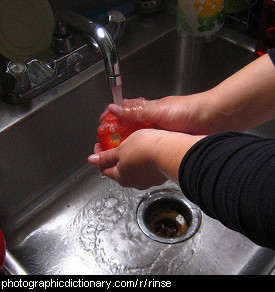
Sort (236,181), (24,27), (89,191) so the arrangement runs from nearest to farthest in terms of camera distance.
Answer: (236,181)
(24,27)
(89,191)

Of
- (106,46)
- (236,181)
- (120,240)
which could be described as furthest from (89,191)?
(236,181)

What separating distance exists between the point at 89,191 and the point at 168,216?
21 centimetres

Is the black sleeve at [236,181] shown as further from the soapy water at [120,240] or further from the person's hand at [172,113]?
the soapy water at [120,240]

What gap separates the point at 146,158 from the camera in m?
0.56

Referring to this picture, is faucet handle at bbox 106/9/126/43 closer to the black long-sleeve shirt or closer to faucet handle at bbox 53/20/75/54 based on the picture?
faucet handle at bbox 53/20/75/54

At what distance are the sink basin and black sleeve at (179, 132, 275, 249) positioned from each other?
0.31m

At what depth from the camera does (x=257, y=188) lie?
39 cm

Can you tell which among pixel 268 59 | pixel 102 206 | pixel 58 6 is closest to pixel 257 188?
pixel 268 59

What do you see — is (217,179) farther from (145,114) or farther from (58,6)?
(58,6)

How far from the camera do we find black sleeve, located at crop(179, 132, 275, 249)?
388 mm

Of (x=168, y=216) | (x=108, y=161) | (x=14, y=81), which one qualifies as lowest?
(x=168, y=216)

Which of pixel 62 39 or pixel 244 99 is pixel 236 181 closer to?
pixel 244 99

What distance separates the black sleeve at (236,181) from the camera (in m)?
0.39

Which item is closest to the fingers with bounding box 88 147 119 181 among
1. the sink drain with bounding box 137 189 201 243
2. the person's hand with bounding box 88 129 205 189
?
the person's hand with bounding box 88 129 205 189
